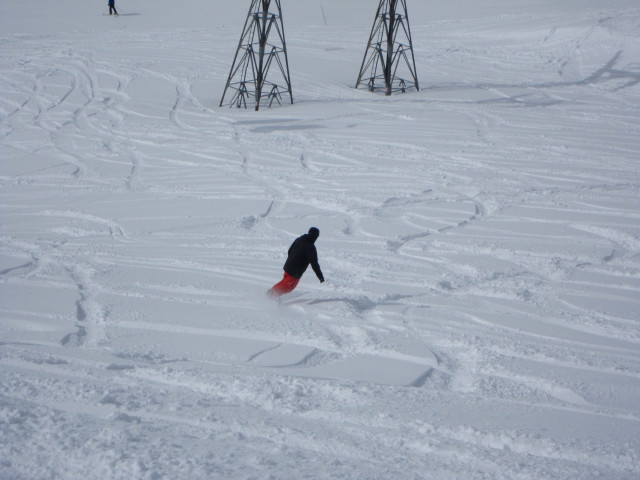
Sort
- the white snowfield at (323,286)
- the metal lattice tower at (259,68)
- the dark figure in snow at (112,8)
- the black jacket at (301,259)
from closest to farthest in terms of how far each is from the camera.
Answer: the white snowfield at (323,286) < the black jacket at (301,259) < the metal lattice tower at (259,68) < the dark figure in snow at (112,8)

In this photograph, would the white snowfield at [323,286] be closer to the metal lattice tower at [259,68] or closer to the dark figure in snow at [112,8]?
the metal lattice tower at [259,68]

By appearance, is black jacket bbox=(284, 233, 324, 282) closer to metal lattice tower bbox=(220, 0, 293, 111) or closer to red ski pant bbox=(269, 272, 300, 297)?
red ski pant bbox=(269, 272, 300, 297)

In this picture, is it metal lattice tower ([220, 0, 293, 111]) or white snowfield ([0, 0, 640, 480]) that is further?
metal lattice tower ([220, 0, 293, 111])

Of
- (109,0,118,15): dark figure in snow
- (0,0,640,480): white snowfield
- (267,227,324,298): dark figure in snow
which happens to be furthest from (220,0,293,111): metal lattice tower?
(109,0,118,15): dark figure in snow

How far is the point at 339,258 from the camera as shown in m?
7.72

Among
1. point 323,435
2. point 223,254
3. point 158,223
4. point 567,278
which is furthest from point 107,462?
point 158,223

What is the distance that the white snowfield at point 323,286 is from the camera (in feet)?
12.3

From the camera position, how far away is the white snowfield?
3736mm

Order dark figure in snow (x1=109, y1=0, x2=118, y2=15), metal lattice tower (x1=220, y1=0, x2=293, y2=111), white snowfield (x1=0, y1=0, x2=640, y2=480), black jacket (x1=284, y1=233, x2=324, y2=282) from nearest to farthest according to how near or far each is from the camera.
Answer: white snowfield (x1=0, y1=0, x2=640, y2=480) → black jacket (x1=284, y1=233, x2=324, y2=282) → metal lattice tower (x1=220, y1=0, x2=293, y2=111) → dark figure in snow (x1=109, y1=0, x2=118, y2=15)

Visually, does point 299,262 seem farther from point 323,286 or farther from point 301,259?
point 323,286

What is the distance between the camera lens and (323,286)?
6.88 meters

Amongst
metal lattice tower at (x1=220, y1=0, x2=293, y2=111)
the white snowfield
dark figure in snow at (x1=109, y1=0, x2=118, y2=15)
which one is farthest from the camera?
dark figure in snow at (x1=109, y1=0, x2=118, y2=15)

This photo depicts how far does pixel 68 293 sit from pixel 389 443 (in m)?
3.84

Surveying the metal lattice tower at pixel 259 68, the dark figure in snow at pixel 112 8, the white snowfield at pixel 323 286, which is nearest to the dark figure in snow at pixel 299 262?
the white snowfield at pixel 323 286
